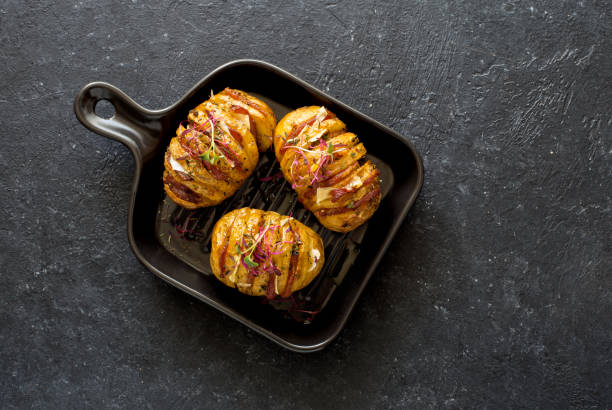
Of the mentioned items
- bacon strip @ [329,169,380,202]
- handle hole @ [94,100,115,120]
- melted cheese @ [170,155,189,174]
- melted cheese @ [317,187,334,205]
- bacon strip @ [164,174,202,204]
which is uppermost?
bacon strip @ [329,169,380,202]

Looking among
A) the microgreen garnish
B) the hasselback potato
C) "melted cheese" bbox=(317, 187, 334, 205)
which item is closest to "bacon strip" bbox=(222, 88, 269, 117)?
the hasselback potato

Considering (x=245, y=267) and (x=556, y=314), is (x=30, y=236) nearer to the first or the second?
(x=245, y=267)

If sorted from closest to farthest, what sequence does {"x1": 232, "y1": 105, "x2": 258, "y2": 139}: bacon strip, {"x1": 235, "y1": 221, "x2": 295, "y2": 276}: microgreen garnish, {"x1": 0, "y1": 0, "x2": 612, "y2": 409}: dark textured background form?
{"x1": 235, "y1": 221, "x2": 295, "y2": 276}: microgreen garnish → {"x1": 232, "y1": 105, "x2": 258, "y2": 139}: bacon strip → {"x1": 0, "y1": 0, "x2": 612, "y2": 409}: dark textured background

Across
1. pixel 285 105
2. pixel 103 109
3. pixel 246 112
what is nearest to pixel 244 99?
pixel 246 112

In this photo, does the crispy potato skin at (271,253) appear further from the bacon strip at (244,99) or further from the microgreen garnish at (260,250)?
the bacon strip at (244,99)

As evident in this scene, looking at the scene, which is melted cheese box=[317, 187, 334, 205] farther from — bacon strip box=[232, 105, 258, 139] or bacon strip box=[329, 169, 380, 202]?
bacon strip box=[232, 105, 258, 139]

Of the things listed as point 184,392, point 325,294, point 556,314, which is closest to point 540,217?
point 556,314

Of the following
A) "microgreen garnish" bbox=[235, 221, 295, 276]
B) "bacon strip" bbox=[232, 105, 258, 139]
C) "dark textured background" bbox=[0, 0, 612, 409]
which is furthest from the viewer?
"dark textured background" bbox=[0, 0, 612, 409]
